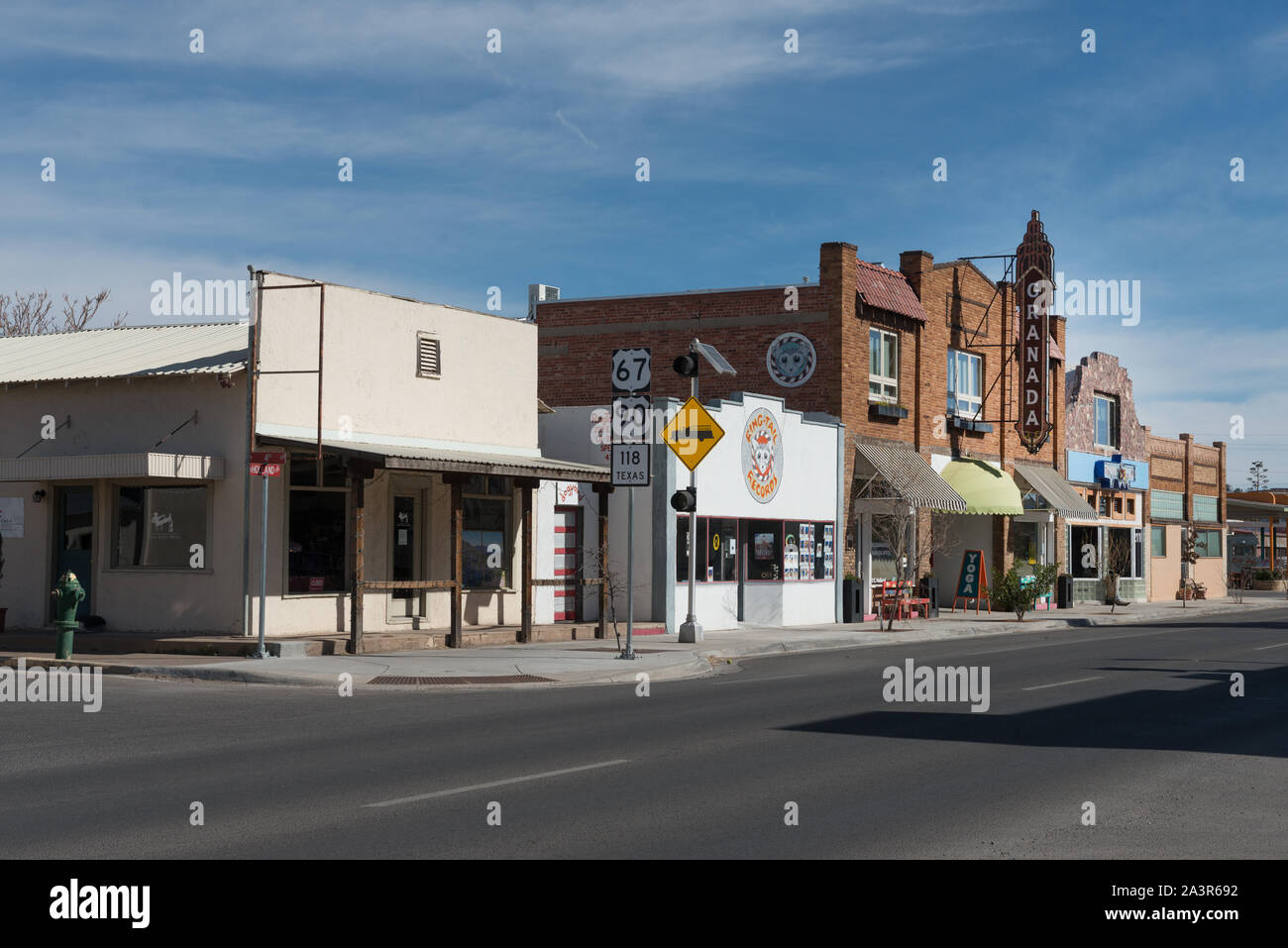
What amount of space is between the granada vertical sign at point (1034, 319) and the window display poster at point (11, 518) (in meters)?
28.2

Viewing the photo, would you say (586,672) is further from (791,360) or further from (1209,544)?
(1209,544)

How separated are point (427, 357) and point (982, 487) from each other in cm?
1949

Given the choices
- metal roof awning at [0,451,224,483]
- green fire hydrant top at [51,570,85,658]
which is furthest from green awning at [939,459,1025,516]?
green fire hydrant top at [51,570,85,658]

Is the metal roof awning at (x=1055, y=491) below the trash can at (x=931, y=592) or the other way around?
the other way around

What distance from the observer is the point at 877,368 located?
116 feet

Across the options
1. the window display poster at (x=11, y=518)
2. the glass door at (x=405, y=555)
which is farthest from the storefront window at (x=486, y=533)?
the window display poster at (x=11, y=518)

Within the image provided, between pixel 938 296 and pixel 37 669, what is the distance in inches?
1042

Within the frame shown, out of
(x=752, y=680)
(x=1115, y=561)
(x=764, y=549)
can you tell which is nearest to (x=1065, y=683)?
(x=752, y=680)

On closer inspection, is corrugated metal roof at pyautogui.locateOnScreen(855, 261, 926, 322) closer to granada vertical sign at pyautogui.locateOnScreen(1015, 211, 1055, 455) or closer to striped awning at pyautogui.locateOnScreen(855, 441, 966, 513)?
striped awning at pyautogui.locateOnScreen(855, 441, 966, 513)

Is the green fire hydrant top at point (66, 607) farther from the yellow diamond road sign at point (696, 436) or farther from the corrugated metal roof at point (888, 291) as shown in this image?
the corrugated metal roof at point (888, 291)

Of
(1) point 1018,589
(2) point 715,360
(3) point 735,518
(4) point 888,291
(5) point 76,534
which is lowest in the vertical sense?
(1) point 1018,589

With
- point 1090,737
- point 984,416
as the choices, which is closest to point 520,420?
point 1090,737

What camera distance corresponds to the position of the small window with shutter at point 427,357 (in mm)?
23906

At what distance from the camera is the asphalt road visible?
A: 808 centimetres
